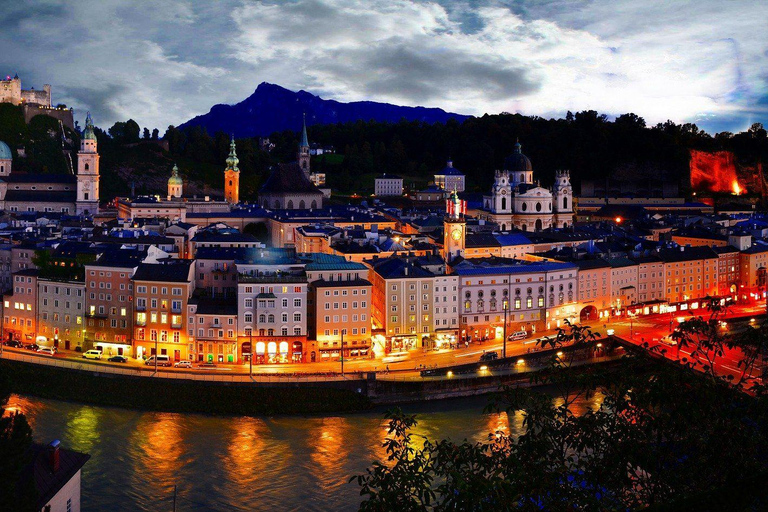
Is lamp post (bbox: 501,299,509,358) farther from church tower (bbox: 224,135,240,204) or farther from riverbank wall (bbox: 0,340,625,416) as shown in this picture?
church tower (bbox: 224,135,240,204)

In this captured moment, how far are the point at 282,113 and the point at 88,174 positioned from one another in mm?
81481

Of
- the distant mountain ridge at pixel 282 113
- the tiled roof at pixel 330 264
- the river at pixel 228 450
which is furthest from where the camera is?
the distant mountain ridge at pixel 282 113

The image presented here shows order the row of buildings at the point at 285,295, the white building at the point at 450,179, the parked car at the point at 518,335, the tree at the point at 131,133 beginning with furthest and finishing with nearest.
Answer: the tree at the point at 131,133
the white building at the point at 450,179
the parked car at the point at 518,335
the row of buildings at the point at 285,295

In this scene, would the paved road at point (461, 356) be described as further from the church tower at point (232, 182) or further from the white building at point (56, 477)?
the church tower at point (232, 182)

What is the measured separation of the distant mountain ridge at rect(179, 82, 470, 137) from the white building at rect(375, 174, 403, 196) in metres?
70.5

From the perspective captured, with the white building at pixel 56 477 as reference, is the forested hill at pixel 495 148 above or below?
above

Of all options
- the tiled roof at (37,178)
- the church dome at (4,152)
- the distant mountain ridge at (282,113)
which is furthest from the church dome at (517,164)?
the distant mountain ridge at (282,113)

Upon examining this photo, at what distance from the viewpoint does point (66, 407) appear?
15844 mm

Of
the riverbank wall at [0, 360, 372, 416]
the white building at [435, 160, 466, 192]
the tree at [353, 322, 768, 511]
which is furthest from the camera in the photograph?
the white building at [435, 160, 466, 192]

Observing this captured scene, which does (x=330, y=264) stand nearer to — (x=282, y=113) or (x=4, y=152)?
(x=4, y=152)

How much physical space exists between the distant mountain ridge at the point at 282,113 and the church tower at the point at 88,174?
75.3 metres

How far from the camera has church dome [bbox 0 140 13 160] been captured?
43.8 meters

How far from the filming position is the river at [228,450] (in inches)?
453

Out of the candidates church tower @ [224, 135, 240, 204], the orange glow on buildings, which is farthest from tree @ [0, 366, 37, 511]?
the orange glow on buildings
